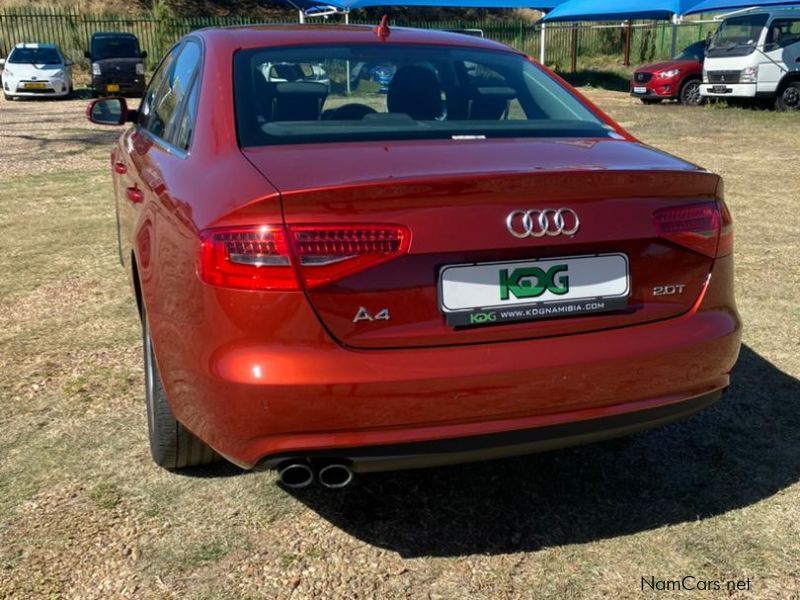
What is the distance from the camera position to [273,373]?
218 centimetres

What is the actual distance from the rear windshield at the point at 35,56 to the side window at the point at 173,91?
20.6m

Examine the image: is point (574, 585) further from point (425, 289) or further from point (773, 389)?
point (773, 389)

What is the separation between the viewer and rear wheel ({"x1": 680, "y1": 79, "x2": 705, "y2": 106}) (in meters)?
19.5

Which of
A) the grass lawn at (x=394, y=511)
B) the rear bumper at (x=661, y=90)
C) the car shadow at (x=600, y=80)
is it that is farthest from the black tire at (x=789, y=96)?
the grass lawn at (x=394, y=511)

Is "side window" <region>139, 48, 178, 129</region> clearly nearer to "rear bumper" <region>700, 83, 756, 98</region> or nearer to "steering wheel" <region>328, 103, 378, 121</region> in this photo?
"steering wheel" <region>328, 103, 378, 121</region>

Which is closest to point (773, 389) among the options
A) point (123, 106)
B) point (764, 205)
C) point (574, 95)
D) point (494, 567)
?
point (574, 95)

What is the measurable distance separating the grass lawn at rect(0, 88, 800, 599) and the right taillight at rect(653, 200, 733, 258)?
925 millimetres

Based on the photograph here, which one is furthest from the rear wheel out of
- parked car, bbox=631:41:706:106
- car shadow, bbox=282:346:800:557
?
car shadow, bbox=282:346:800:557

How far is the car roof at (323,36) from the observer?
3266mm

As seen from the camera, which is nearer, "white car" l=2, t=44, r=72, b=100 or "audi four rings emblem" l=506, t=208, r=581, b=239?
"audi four rings emblem" l=506, t=208, r=581, b=239

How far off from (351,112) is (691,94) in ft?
60.2

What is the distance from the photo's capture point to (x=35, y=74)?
21.7 metres

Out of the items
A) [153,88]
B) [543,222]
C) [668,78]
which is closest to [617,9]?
[668,78]

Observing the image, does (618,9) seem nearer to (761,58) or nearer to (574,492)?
(761,58)
